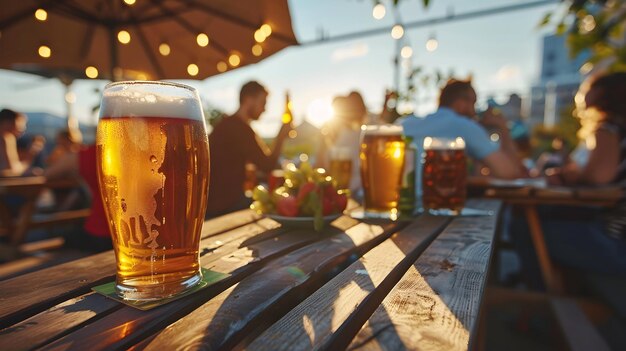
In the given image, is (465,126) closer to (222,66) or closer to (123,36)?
(222,66)

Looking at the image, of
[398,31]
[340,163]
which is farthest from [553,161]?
[340,163]

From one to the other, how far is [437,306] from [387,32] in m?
10.1

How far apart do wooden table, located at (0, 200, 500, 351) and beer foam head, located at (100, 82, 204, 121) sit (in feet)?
1.10

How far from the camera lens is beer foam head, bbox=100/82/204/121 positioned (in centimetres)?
71

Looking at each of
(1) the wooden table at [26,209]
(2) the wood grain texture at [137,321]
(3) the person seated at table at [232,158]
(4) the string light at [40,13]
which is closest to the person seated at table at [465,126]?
(3) the person seated at table at [232,158]

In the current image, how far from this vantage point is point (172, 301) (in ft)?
2.20

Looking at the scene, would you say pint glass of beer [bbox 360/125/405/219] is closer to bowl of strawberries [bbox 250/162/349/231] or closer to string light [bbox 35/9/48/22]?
bowl of strawberries [bbox 250/162/349/231]

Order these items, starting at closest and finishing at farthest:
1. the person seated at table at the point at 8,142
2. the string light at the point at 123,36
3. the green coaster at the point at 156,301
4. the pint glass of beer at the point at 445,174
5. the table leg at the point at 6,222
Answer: the green coaster at the point at 156,301, the pint glass of beer at the point at 445,174, the string light at the point at 123,36, the table leg at the point at 6,222, the person seated at table at the point at 8,142

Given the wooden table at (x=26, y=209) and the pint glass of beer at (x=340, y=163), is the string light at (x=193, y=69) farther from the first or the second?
the pint glass of beer at (x=340, y=163)

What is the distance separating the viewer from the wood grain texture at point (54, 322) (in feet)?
1.77

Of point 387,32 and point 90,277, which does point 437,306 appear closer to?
point 90,277

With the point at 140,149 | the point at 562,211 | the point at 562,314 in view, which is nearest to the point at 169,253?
the point at 140,149

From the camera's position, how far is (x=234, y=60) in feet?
13.0

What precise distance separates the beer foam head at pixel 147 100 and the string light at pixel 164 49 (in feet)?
11.4
